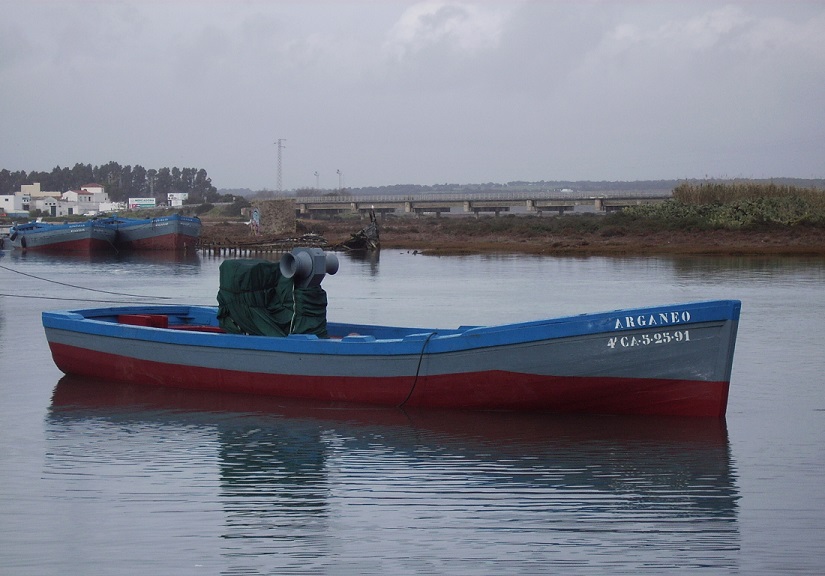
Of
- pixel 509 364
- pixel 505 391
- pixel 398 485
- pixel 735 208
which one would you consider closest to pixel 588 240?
pixel 735 208

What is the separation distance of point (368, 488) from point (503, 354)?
3.32m

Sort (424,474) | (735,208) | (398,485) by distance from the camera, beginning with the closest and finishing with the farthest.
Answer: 1. (398,485)
2. (424,474)
3. (735,208)

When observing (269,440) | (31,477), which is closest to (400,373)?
(269,440)

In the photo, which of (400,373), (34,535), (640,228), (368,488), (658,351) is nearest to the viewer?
(34,535)

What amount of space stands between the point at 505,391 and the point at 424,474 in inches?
104

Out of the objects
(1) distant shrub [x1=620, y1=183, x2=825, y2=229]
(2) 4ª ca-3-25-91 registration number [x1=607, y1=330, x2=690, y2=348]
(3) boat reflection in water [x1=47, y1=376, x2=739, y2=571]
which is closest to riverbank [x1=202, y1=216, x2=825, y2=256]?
(1) distant shrub [x1=620, y1=183, x2=825, y2=229]

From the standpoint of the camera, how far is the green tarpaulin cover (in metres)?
15.6

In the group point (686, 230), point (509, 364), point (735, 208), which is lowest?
point (509, 364)

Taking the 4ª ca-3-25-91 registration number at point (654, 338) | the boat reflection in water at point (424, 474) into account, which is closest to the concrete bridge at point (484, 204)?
the boat reflection in water at point (424, 474)

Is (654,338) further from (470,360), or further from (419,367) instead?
(419,367)

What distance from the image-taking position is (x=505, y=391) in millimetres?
14055

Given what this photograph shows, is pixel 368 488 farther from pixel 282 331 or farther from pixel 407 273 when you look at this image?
pixel 407 273

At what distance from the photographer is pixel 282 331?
15.7 meters

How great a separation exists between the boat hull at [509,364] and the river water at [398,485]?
27 cm
